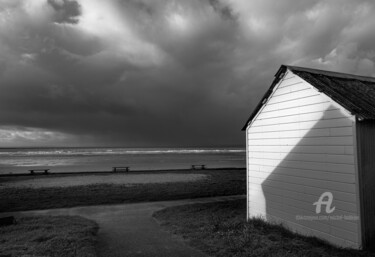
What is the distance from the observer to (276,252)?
21.1 ft

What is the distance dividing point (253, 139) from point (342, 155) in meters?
3.77

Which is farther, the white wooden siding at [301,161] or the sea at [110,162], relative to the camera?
the sea at [110,162]

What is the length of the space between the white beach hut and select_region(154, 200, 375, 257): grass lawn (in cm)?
49

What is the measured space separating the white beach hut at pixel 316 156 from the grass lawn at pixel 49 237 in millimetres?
5765

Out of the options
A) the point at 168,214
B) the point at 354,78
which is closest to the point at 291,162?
the point at 354,78

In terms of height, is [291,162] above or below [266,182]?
above

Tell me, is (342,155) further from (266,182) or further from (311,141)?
(266,182)

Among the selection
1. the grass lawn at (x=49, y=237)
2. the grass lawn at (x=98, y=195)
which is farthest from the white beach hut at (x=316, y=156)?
the grass lawn at (x=98, y=195)

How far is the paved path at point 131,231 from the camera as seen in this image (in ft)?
23.5

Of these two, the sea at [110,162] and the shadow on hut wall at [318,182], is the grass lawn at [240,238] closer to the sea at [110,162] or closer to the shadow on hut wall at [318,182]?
the shadow on hut wall at [318,182]

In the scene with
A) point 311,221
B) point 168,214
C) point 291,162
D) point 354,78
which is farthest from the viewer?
point 168,214

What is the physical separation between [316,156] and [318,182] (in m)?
0.69
